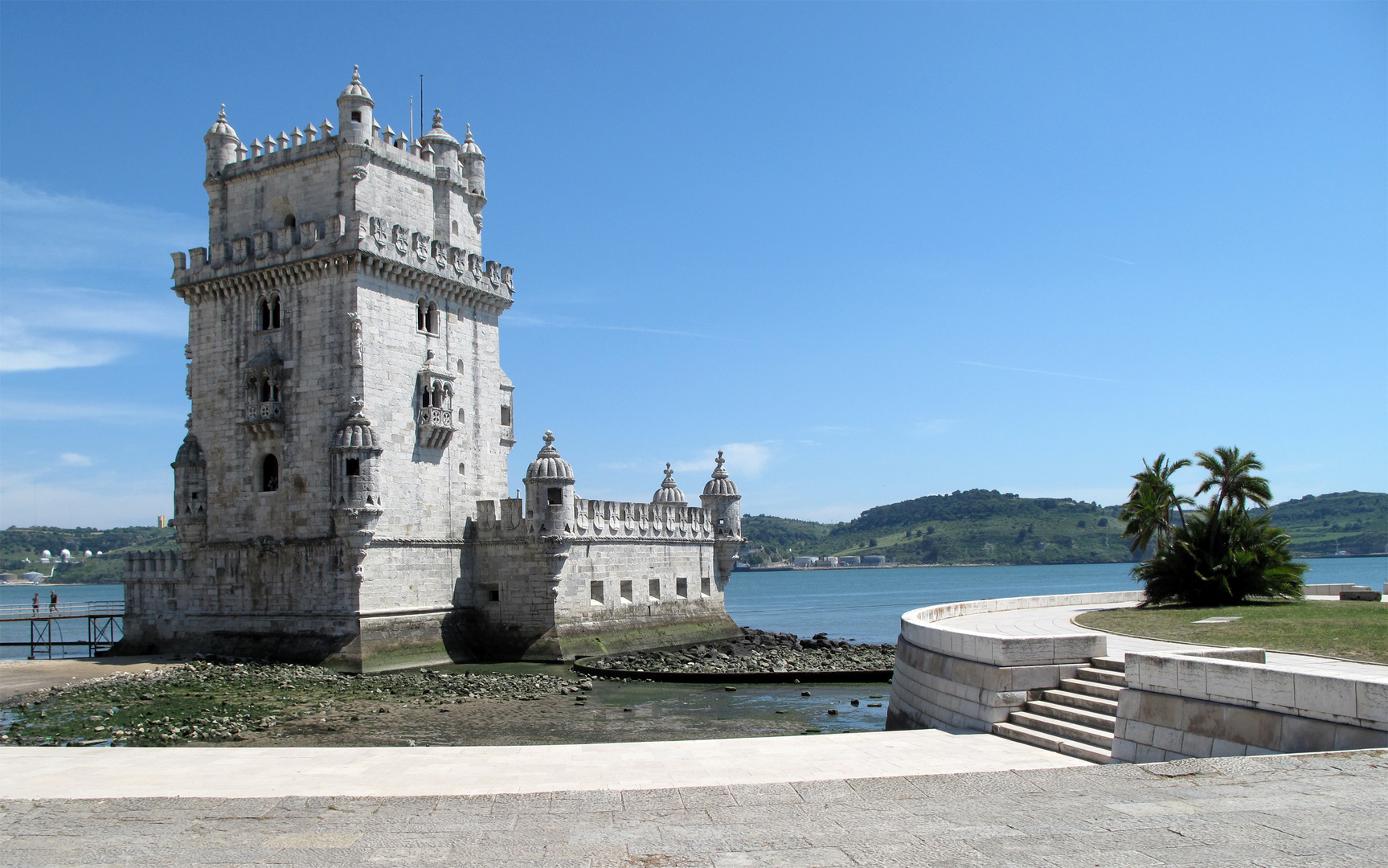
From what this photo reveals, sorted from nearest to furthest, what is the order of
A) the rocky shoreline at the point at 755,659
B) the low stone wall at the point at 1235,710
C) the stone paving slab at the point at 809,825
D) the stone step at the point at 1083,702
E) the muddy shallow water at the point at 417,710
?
the stone paving slab at the point at 809,825 → the low stone wall at the point at 1235,710 → the stone step at the point at 1083,702 → the muddy shallow water at the point at 417,710 → the rocky shoreline at the point at 755,659

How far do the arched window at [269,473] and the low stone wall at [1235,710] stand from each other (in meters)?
31.0

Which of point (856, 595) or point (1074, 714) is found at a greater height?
point (1074, 714)

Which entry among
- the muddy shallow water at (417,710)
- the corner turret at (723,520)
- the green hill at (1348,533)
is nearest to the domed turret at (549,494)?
the muddy shallow water at (417,710)

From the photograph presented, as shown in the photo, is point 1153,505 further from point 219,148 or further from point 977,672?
point 219,148

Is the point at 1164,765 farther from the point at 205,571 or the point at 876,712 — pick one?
the point at 205,571

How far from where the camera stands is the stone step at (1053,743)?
14414 mm

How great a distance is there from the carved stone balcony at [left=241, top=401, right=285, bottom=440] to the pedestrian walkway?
2360 cm

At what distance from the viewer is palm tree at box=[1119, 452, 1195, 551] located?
3675 cm

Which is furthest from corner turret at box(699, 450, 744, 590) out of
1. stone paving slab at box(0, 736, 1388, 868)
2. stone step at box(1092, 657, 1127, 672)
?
stone paving slab at box(0, 736, 1388, 868)

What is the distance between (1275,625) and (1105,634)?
3452 millimetres

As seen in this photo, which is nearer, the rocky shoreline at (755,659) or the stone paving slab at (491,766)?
the stone paving slab at (491,766)

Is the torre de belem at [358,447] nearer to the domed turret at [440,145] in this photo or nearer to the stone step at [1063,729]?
the domed turret at [440,145]

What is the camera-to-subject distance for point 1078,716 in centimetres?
1577

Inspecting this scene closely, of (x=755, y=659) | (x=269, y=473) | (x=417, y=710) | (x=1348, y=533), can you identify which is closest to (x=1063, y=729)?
(x=417, y=710)
